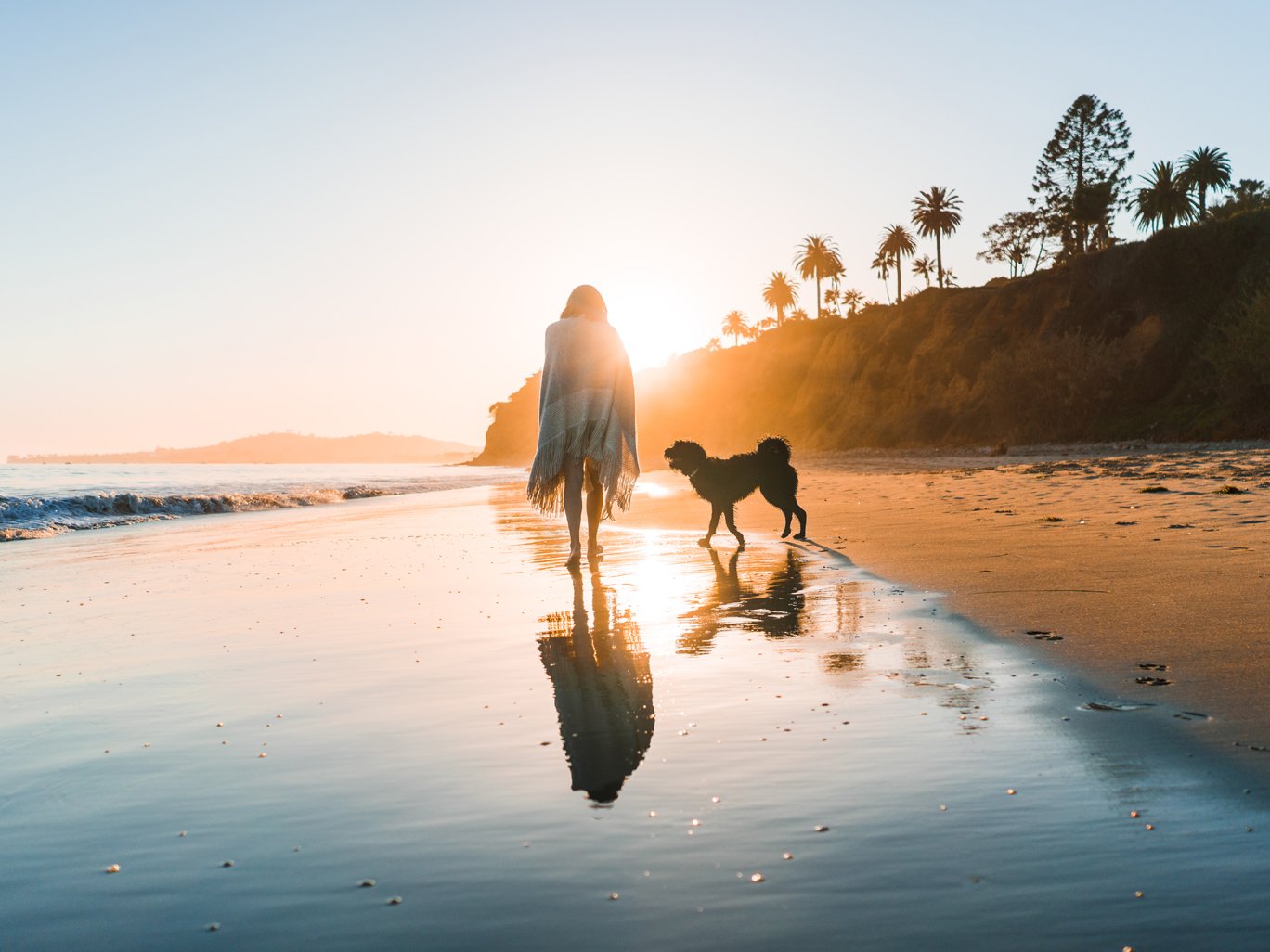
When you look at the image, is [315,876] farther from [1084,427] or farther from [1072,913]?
[1084,427]

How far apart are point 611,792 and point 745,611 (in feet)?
10.1

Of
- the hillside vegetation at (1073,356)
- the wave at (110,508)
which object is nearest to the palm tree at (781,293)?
the hillside vegetation at (1073,356)

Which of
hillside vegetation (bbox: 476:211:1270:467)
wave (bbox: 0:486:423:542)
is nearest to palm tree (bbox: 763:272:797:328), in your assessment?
hillside vegetation (bbox: 476:211:1270:467)

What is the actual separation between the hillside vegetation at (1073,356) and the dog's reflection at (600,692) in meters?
34.9

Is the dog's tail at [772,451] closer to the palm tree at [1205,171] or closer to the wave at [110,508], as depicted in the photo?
the wave at [110,508]

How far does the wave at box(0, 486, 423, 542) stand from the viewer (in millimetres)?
16484

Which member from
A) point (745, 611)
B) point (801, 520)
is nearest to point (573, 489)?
point (801, 520)

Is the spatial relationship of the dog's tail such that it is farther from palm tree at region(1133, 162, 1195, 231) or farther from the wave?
palm tree at region(1133, 162, 1195, 231)

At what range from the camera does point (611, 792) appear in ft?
8.36

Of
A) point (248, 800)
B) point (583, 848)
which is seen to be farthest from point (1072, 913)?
point (248, 800)

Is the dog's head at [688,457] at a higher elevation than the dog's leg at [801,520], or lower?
higher

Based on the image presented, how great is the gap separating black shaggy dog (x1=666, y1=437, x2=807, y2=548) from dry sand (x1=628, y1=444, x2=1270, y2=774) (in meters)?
0.71

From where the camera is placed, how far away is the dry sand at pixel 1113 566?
11.6 ft

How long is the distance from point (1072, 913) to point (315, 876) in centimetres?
164
